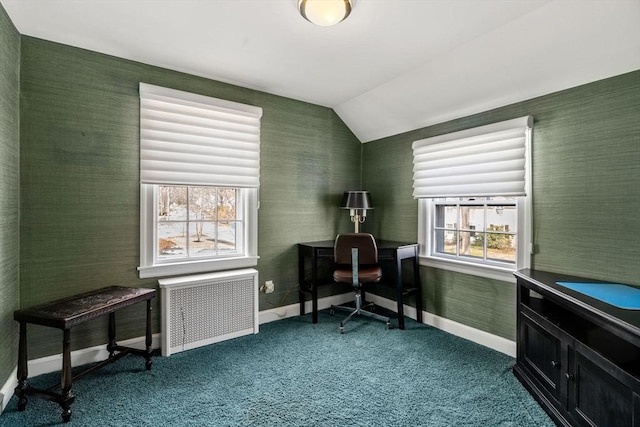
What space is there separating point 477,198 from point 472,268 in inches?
26.3

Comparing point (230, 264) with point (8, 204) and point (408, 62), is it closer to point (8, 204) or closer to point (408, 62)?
point (8, 204)

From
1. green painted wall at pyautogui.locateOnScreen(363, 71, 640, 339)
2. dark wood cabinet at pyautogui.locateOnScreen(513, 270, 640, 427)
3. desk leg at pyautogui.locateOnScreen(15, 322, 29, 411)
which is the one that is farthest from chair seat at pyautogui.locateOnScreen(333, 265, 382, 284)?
desk leg at pyautogui.locateOnScreen(15, 322, 29, 411)

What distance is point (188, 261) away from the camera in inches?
114

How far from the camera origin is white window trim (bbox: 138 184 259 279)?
266 centimetres

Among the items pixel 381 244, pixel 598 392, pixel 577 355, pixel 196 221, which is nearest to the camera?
pixel 598 392

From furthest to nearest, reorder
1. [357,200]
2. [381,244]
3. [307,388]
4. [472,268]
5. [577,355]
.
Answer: [357,200]
[381,244]
[472,268]
[307,388]
[577,355]

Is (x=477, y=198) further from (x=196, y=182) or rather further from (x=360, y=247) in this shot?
(x=196, y=182)

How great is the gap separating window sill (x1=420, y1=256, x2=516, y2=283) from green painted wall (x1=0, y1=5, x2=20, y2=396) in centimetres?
340

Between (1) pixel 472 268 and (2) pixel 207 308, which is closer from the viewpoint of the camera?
(2) pixel 207 308

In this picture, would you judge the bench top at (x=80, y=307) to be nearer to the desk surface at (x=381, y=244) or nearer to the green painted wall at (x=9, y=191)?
the green painted wall at (x=9, y=191)

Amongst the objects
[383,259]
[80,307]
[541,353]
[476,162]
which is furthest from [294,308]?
[476,162]

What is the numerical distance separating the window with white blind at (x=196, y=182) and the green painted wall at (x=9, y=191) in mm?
764

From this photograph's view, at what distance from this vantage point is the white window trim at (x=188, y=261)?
2658mm

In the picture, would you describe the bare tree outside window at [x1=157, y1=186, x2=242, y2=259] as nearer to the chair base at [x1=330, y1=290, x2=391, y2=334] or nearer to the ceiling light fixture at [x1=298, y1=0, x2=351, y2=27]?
the chair base at [x1=330, y1=290, x2=391, y2=334]
